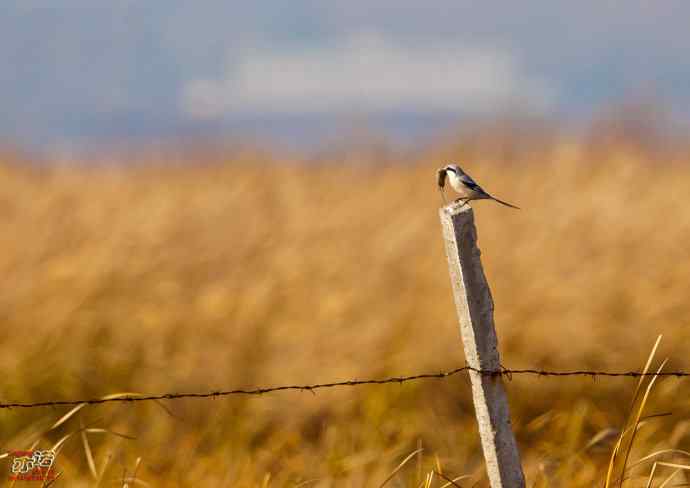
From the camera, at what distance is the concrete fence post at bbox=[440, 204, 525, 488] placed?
197cm

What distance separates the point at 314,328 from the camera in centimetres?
464

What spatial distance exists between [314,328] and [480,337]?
2.67 m

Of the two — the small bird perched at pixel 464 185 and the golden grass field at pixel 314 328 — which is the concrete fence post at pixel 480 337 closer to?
the small bird perched at pixel 464 185

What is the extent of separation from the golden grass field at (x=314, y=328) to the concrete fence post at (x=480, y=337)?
0.98 m

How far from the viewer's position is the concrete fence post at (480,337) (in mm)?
1975

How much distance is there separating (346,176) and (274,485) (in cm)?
519

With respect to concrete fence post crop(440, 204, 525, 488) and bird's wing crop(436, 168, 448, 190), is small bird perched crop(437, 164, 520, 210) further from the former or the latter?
concrete fence post crop(440, 204, 525, 488)

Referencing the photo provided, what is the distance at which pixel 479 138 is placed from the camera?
32.9 ft

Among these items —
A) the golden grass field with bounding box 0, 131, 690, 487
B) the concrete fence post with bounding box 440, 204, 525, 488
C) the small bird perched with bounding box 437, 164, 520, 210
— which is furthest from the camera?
the golden grass field with bounding box 0, 131, 690, 487

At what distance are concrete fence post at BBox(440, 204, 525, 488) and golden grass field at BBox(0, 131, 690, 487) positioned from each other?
98 centimetres

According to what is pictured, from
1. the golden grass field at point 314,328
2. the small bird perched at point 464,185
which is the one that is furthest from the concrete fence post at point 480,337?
the golden grass field at point 314,328

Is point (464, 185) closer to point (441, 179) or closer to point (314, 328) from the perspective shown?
point (441, 179)

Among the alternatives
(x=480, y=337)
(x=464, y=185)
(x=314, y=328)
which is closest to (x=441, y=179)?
(x=464, y=185)

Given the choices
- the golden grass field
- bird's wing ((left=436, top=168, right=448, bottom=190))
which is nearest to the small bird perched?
bird's wing ((left=436, top=168, right=448, bottom=190))
